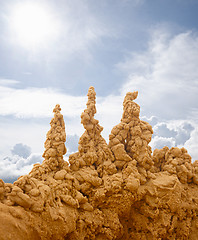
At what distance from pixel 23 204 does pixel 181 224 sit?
6892 millimetres

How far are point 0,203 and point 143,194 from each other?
546 centimetres

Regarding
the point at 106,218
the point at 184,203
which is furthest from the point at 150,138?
the point at 106,218

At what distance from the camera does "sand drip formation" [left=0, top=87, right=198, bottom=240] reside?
731cm

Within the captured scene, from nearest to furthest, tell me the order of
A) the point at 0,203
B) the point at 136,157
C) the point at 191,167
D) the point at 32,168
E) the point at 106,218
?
1. the point at 0,203
2. the point at 32,168
3. the point at 106,218
4. the point at 136,157
5. the point at 191,167

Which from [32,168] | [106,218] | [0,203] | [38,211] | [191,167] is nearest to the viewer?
[0,203]

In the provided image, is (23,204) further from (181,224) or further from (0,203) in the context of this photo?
(181,224)

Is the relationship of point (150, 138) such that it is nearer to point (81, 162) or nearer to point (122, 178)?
point (122, 178)

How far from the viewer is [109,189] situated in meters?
8.91

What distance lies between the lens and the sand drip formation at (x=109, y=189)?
7.31m

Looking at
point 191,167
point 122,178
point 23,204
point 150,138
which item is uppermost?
point 150,138

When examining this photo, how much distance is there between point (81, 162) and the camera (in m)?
9.08

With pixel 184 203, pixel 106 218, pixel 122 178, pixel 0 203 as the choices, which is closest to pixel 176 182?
pixel 184 203

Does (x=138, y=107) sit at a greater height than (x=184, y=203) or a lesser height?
greater

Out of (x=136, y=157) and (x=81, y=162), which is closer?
(x=81, y=162)
